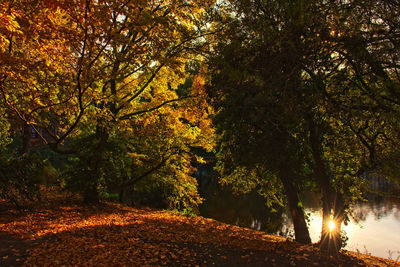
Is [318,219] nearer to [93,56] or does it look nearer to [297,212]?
[297,212]

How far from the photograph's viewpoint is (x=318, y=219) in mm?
23109

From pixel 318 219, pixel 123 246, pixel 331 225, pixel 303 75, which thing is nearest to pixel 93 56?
pixel 123 246

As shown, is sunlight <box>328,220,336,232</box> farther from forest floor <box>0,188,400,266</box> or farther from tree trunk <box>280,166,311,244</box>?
tree trunk <box>280,166,311,244</box>

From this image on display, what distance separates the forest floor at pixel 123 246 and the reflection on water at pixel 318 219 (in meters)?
7.75

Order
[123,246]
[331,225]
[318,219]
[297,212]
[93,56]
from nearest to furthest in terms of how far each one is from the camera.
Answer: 1. [123,246]
2. [93,56]
3. [331,225]
4. [297,212]
5. [318,219]

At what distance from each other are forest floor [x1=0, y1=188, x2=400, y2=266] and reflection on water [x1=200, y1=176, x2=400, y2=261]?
7.75 m

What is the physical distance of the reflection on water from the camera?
1630 centimetres

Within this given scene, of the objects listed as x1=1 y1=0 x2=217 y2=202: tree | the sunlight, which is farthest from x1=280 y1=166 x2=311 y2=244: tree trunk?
x1=1 y1=0 x2=217 y2=202: tree

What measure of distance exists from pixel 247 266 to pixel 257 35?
5559mm

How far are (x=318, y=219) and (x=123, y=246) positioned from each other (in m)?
21.3

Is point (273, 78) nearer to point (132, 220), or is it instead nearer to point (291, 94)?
point (291, 94)

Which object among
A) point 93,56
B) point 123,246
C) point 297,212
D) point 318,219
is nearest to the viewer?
point 123,246

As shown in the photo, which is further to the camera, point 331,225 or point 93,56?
point 331,225

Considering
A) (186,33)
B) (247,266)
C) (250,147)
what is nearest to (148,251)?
(247,266)
